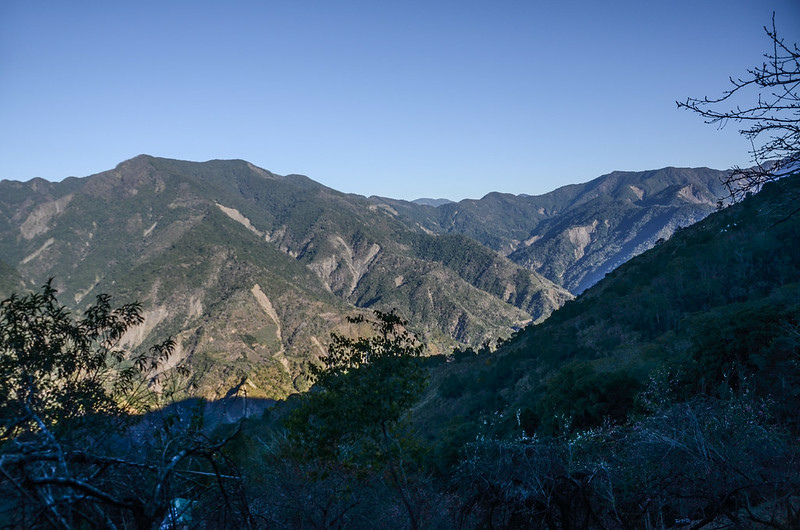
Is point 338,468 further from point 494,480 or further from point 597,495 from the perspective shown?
point 597,495

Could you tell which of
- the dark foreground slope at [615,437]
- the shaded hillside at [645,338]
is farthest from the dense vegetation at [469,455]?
the shaded hillside at [645,338]

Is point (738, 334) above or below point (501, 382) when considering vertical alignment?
above

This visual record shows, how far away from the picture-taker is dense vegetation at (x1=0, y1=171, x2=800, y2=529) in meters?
5.19

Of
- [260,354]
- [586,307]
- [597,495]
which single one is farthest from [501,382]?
[260,354]

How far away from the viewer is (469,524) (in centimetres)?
1259

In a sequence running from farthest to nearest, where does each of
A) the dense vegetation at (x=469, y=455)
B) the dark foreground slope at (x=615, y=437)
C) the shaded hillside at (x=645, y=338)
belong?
the shaded hillside at (x=645, y=338)
the dark foreground slope at (x=615, y=437)
the dense vegetation at (x=469, y=455)

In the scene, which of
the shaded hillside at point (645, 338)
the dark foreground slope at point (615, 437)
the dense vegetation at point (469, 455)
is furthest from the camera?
the shaded hillside at point (645, 338)

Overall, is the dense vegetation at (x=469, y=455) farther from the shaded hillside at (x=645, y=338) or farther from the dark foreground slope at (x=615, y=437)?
the shaded hillside at (x=645, y=338)

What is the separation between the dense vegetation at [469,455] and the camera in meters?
5.19

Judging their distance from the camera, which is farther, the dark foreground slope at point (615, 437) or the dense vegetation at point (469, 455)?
the dark foreground slope at point (615, 437)

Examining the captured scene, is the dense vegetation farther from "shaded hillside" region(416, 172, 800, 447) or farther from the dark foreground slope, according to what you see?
"shaded hillside" region(416, 172, 800, 447)

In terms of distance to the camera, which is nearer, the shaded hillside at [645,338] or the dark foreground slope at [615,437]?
the dark foreground slope at [615,437]

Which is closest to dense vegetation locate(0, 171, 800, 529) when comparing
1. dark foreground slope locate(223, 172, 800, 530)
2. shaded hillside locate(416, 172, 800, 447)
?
dark foreground slope locate(223, 172, 800, 530)

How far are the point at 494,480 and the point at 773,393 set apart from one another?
44.3 feet
